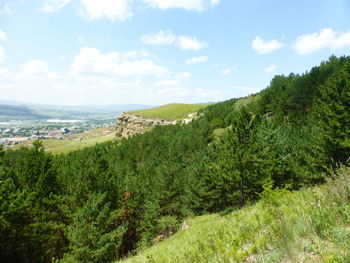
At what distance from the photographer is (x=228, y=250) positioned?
4555 mm

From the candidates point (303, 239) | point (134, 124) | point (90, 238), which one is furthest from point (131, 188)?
point (134, 124)

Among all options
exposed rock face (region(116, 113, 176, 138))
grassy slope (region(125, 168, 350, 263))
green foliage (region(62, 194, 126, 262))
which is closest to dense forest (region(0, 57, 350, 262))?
green foliage (region(62, 194, 126, 262))

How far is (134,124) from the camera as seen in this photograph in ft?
556

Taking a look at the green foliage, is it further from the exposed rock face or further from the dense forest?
the exposed rock face

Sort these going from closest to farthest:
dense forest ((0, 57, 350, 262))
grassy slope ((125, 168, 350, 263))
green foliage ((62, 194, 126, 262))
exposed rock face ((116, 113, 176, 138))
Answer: grassy slope ((125, 168, 350, 263)) → green foliage ((62, 194, 126, 262)) → dense forest ((0, 57, 350, 262)) → exposed rock face ((116, 113, 176, 138))

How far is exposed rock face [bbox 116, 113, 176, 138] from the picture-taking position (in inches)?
6294

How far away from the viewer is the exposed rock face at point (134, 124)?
159875mm

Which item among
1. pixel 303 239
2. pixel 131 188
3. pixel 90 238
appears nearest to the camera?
pixel 303 239

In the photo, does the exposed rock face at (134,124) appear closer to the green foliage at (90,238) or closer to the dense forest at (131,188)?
the dense forest at (131,188)

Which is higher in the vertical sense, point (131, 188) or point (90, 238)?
point (90, 238)

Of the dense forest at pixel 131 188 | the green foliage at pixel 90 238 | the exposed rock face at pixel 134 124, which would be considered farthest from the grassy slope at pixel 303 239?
the exposed rock face at pixel 134 124

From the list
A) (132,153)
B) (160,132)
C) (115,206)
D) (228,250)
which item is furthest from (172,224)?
(160,132)

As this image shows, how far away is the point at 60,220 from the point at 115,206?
6.43m

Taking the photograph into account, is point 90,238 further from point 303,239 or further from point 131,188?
point 303,239
